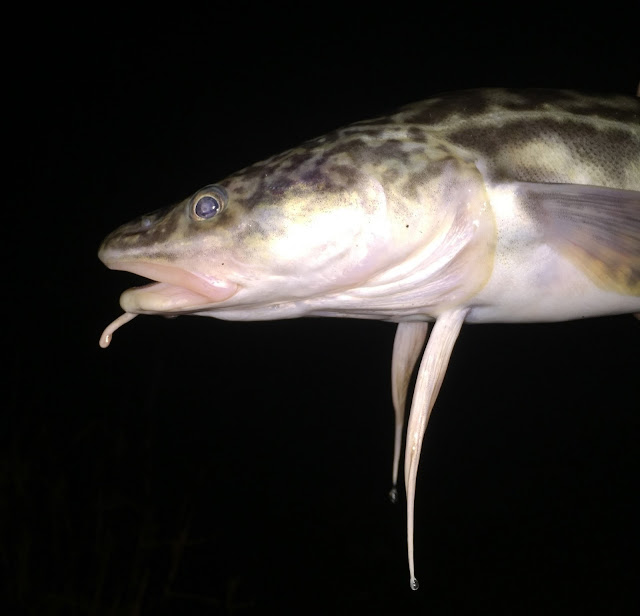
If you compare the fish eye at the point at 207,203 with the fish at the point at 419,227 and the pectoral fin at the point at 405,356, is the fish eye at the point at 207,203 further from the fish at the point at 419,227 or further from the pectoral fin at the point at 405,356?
the pectoral fin at the point at 405,356

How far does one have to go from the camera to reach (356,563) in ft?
10.1

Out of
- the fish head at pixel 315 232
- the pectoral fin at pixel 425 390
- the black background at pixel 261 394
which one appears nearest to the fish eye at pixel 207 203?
Result: the fish head at pixel 315 232

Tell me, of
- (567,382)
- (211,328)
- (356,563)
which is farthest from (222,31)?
(356,563)

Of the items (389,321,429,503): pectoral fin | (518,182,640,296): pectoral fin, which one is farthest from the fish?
(389,321,429,503): pectoral fin

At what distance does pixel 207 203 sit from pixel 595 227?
615mm

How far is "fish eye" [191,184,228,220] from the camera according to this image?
0.84 meters

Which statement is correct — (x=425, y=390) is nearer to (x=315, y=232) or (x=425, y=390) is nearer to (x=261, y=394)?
(x=315, y=232)

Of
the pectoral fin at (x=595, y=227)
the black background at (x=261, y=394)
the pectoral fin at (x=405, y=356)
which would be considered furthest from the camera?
the black background at (x=261, y=394)

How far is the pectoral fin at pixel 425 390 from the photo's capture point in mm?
798

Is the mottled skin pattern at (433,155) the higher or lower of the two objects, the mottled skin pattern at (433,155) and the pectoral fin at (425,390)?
the higher

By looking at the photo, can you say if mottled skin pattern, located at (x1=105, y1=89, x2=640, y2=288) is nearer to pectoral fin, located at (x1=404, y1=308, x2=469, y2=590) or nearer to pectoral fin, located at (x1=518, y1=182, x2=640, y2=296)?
pectoral fin, located at (x1=518, y1=182, x2=640, y2=296)

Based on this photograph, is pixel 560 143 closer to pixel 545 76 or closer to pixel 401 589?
pixel 401 589

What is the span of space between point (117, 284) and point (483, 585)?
16.6 feet

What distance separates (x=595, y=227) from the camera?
80cm
